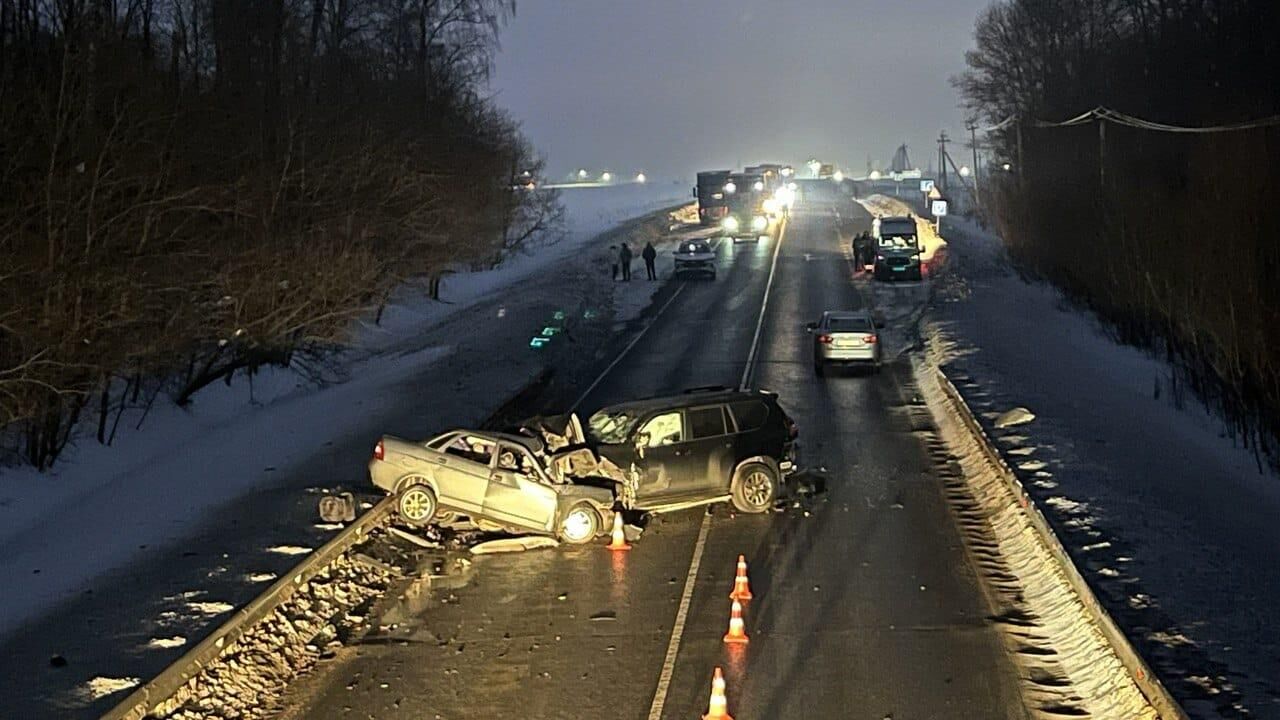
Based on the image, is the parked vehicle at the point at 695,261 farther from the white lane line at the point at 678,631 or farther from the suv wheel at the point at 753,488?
the white lane line at the point at 678,631

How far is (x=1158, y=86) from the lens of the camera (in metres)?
53.7

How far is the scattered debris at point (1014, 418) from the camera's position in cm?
2472

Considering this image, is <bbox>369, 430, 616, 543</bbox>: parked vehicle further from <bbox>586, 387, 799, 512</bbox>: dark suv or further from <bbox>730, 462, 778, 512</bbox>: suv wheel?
<bbox>730, 462, 778, 512</bbox>: suv wheel

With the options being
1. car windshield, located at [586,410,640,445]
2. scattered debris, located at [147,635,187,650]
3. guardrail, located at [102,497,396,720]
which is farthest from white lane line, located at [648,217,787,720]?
scattered debris, located at [147,635,187,650]

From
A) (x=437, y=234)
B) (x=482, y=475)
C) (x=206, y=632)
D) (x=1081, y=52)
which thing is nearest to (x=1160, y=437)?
(x=482, y=475)

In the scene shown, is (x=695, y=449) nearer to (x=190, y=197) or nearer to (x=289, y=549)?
(x=289, y=549)

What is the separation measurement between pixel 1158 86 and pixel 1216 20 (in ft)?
10.7

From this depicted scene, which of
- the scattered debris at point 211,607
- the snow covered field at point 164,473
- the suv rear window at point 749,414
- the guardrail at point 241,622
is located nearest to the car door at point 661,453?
the suv rear window at point 749,414

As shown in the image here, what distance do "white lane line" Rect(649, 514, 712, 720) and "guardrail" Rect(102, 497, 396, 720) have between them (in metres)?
3.95

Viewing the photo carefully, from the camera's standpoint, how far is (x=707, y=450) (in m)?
18.5

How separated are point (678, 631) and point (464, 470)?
16.9 feet

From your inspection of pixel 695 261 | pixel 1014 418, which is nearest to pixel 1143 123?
pixel 695 261

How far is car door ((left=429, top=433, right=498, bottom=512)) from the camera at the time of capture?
56.3 ft

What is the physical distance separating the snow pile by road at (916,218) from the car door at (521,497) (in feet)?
135
